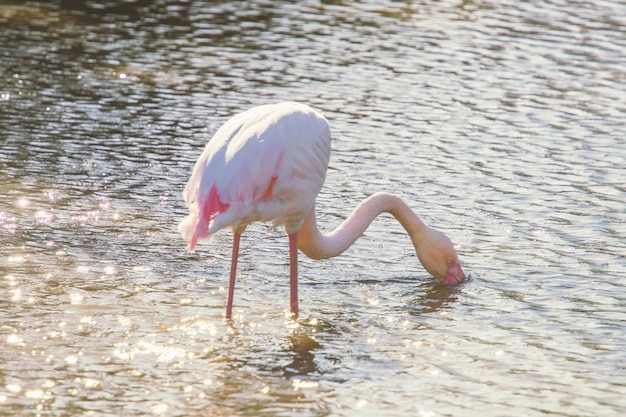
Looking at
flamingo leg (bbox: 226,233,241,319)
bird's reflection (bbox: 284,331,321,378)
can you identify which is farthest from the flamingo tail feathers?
bird's reflection (bbox: 284,331,321,378)

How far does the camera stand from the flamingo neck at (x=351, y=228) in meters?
7.49

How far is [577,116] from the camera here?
478 inches

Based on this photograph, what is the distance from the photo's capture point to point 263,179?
674cm

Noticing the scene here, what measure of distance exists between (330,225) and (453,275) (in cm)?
142

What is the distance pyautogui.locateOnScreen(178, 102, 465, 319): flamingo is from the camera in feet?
21.7

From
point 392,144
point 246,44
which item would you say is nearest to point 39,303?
point 392,144

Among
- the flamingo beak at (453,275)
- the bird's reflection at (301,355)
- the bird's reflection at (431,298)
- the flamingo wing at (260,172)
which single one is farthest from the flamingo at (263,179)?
the flamingo beak at (453,275)

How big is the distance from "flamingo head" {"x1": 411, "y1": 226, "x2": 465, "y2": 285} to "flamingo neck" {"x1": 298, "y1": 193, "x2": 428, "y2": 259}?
51 millimetres

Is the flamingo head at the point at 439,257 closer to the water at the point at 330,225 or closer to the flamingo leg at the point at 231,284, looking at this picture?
the water at the point at 330,225

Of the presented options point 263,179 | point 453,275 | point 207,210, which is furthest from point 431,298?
point 207,210

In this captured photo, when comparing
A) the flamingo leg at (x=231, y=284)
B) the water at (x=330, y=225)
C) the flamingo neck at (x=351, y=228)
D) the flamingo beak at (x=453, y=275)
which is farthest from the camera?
the flamingo beak at (x=453, y=275)

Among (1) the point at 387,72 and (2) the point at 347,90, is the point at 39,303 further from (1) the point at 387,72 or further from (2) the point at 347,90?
(1) the point at 387,72

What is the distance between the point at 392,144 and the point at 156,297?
176 inches

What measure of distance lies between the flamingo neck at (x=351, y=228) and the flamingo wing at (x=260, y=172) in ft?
0.88
